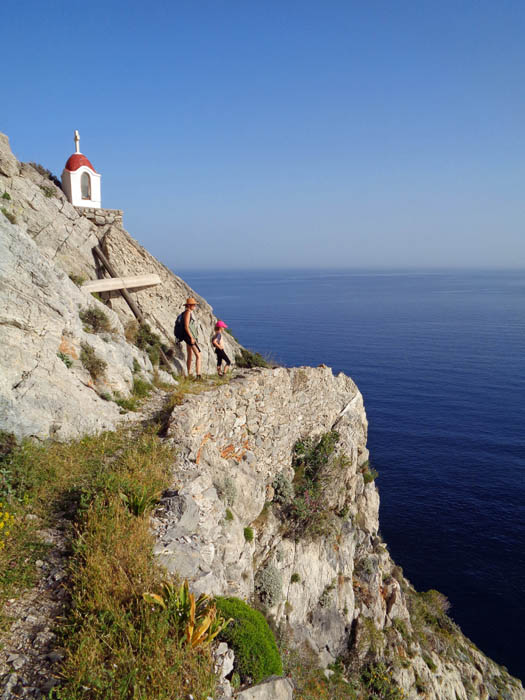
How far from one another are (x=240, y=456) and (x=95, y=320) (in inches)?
263

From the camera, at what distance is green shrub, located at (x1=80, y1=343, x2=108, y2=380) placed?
10.9 meters

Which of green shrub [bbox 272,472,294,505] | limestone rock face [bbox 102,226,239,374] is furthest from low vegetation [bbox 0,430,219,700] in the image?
limestone rock face [bbox 102,226,239,374]

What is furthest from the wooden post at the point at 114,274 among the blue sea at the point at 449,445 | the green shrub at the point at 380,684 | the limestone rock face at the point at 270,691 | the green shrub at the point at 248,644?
the blue sea at the point at 449,445

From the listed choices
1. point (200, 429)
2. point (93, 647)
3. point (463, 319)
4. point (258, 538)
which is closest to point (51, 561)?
point (93, 647)

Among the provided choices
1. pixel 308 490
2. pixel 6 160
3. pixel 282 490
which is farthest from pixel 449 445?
pixel 6 160

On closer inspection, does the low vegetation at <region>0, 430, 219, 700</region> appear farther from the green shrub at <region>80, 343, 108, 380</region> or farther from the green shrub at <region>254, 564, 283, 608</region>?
the green shrub at <region>254, 564, 283, 608</region>

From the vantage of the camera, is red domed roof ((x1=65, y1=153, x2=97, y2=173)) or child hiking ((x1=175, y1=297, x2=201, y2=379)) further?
red domed roof ((x1=65, y1=153, x2=97, y2=173))

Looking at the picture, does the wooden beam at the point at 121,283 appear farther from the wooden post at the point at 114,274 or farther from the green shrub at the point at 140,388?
the green shrub at the point at 140,388

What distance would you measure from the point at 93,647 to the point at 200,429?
561cm

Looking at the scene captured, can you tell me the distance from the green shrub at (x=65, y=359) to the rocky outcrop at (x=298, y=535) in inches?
132

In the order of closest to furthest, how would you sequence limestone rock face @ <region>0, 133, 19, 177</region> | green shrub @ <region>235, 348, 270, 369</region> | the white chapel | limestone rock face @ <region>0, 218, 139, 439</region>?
limestone rock face @ <region>0, 218, 139, 439</region>
limestone rock face @ <region>0, 133, 19, 177</region>
the white chapel
green shrub @ <region>235, 348, 270, 369</region>

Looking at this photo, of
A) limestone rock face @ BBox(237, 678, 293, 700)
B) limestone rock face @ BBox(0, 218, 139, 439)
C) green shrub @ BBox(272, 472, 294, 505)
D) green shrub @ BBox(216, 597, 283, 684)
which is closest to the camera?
limestone rock face @ BBox(237, 678, 293, 700)

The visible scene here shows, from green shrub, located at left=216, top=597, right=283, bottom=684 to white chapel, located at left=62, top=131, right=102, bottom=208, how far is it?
1617cm

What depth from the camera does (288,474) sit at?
1303cm
